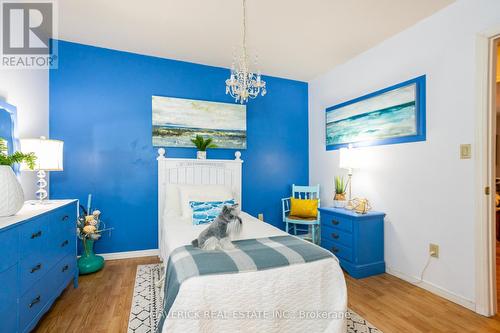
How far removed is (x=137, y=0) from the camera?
229cm

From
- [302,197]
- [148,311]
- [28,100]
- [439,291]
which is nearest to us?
[148,311]

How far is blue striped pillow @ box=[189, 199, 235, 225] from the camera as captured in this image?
2.55 metres

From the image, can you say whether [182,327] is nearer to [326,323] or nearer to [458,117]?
[326,323]

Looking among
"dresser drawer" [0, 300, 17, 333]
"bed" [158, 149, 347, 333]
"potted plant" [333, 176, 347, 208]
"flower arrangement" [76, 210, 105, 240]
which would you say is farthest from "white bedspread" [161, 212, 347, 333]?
"flower arrangement" [76, 210, 105, 240]

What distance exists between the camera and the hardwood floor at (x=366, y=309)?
1888mm

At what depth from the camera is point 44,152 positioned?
227 centimetres

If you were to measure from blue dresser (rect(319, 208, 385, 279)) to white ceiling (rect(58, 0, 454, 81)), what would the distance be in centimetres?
210

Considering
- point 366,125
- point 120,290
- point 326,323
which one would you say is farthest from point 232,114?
point 326,323

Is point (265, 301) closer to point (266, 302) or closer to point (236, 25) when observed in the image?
point (266, 302)

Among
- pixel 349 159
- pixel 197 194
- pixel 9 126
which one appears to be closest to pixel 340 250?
pixel 349 159

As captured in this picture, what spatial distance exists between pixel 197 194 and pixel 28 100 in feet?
6.52

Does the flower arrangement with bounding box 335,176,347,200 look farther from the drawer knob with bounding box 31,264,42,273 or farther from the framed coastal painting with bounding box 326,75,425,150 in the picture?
the drawer knob with bounding box 31,264,42,273

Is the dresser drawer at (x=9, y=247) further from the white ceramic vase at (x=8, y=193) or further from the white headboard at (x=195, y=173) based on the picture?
the white headboard at (x=195, y=173)

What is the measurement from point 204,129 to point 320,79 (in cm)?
211
